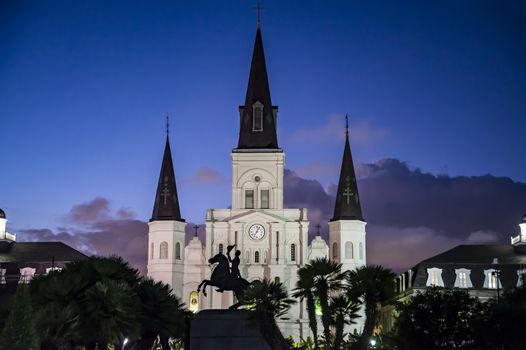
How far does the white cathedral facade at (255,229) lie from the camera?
326 feet

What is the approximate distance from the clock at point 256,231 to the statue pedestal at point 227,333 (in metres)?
60.9

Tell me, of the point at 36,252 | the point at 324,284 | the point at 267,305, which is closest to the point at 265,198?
the point at 36,252

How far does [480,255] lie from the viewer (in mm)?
96625

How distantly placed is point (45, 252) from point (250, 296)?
223 ft

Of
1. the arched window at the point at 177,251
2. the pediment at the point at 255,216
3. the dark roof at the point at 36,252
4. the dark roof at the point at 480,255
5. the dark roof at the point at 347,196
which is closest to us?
the dark roof at the point at 480,255

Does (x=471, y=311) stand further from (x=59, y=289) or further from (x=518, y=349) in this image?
(x=59, y=289)

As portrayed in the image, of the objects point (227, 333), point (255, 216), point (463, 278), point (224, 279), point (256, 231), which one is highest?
point (255, 216)

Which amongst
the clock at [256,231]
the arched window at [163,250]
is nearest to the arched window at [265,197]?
the clock at [256,231]

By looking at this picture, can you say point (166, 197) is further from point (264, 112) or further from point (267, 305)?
point (267, 305)

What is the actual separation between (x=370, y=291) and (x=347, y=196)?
200ft

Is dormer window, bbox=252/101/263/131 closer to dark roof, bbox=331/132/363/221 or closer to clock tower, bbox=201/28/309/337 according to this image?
clock tower, bbox=201/28/309/337

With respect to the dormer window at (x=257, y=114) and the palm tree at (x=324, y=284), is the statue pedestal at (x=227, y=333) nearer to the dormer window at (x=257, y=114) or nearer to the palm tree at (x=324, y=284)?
the palm tree at (x=324, y=284)

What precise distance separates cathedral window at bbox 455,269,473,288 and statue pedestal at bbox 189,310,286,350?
56.8 metres

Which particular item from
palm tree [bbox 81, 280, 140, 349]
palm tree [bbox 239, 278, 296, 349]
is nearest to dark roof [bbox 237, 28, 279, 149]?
palm tree [bbox 239, 278, 296, 349]
